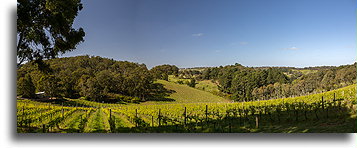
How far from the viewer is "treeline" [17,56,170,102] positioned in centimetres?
397

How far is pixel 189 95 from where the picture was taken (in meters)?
7.86

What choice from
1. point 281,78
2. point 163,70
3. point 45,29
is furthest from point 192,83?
point 45,29

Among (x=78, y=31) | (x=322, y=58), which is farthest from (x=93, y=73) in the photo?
(x=322, y=58)

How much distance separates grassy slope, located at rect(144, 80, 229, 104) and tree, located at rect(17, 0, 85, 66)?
3094 millimetres

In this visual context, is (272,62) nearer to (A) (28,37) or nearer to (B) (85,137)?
(B) (85,137)

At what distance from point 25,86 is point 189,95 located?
5353mm

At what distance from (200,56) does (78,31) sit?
2.69m

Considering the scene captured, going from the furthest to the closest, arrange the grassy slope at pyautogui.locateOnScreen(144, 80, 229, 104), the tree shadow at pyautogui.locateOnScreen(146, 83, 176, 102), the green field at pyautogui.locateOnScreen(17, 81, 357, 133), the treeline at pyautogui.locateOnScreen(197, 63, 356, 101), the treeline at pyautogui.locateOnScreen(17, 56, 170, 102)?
the grassy slope at pyautogui.locateOnScreen(144, 80, 229, 104)
the tree shadow at pyautogui.locateOnScreen(146, 83, 176, 102)
the treeline at pyautogui.locateOnScreen(197, 63, 356, 101)
the treeline at pyautogui.locateOnScreen(17, 56, 170, 102)
the green field at pyautogui.locateOnScreen(17, 81, 357, 133)

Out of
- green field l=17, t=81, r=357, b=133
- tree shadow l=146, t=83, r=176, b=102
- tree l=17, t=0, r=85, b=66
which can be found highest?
tree l=17, t=0, r=85, b=66

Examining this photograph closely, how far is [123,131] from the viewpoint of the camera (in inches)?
148

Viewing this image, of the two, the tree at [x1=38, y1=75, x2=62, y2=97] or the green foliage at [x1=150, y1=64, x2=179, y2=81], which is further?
the green foliage at [x1=150, y1=64, x2=179, y2=81]

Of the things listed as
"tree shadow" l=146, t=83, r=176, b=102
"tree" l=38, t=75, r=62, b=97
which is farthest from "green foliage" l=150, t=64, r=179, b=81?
"tree" l=38, t=75, r=62, b=97

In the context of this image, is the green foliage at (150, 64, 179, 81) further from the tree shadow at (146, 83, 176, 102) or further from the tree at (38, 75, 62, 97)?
the tree at (38, 75, 62, 97)

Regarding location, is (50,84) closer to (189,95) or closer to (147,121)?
(147,121)
